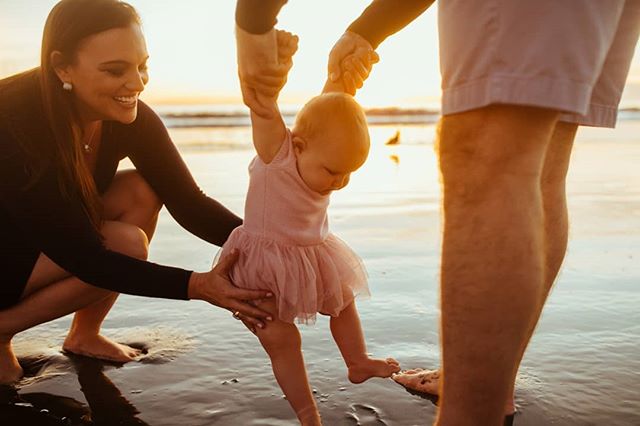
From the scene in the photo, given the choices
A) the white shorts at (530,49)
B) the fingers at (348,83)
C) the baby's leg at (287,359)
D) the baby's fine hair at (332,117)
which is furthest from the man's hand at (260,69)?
the baby's leg at (287,359)

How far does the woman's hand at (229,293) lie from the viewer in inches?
77.4

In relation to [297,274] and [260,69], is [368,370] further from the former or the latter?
[260,69]

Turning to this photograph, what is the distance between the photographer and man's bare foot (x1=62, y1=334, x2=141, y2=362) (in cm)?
255

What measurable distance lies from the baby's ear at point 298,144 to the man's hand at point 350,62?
29 cm

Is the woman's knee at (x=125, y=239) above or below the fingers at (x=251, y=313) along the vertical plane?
above

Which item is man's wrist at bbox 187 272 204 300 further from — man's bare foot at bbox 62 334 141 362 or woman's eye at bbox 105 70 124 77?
woman's eye at bbox 105 70 124 77

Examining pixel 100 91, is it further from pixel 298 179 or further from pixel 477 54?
pixel 477 54

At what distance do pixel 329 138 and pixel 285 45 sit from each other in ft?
0.97

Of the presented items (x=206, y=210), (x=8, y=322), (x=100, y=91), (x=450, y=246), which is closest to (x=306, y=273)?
(x=450, y=246)

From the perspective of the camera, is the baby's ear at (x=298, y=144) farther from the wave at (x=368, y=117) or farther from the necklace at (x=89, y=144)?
the wave at (x=368, y=117)

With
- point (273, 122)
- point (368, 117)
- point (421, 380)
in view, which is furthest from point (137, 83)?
point (368, 117)

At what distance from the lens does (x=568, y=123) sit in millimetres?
2000

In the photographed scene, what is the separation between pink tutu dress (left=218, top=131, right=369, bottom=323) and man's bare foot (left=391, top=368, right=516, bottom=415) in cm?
39

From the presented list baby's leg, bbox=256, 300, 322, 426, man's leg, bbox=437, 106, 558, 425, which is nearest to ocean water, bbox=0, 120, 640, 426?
baby's leg, bbox=256, 300, 322, 426
